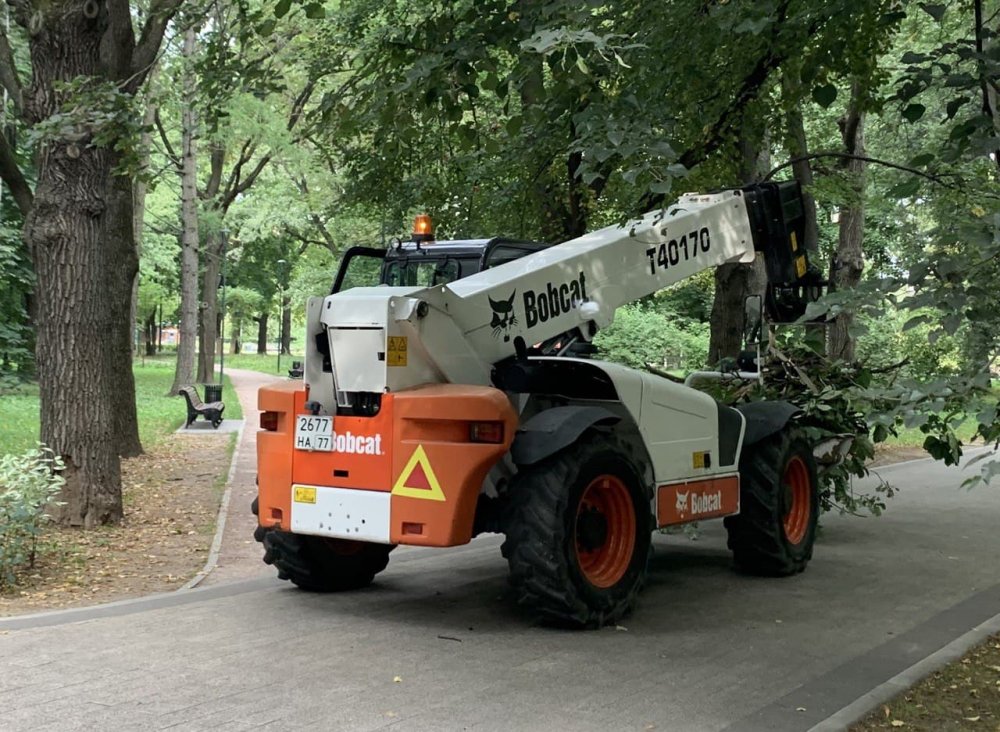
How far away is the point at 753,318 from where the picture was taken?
30.9ft

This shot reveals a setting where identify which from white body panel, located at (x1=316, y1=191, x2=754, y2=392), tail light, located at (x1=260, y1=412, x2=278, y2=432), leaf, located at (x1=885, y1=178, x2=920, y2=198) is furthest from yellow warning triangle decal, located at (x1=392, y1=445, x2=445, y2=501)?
leaf, located at (x1=885, y1=178, x2=920, y2=198)

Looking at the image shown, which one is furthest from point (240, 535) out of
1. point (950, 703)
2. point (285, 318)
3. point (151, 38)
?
point (285, 318)

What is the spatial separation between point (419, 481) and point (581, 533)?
1.22 metres

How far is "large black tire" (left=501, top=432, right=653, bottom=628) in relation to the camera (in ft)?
21.8

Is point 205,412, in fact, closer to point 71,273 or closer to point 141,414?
point 141,414

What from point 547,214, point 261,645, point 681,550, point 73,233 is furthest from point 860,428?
point 73,233

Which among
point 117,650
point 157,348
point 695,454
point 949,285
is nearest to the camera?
point 949,285

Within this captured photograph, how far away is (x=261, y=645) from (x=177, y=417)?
741 inches

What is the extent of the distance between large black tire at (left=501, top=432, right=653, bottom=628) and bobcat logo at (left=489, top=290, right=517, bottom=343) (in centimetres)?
99

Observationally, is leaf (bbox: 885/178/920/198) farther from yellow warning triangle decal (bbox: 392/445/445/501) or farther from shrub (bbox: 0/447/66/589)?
shrub (bbox: 0/447/66/589)

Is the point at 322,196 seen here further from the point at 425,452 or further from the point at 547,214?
the point at 425,452

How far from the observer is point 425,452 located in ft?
21.6

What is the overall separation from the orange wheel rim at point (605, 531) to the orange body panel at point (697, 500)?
0.48m

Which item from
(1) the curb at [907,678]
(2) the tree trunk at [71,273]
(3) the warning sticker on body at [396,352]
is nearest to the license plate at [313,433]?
(3) the warning sticker on body at [396,352]
